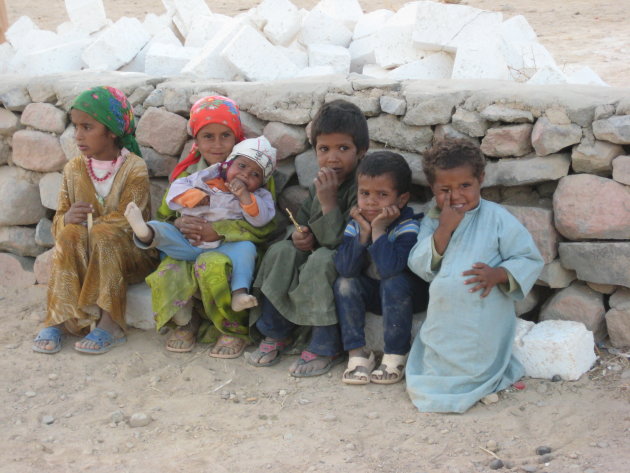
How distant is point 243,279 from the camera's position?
11.7 feet

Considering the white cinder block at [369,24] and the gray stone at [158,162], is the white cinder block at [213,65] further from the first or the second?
Result: the white cinder block at [369,24]

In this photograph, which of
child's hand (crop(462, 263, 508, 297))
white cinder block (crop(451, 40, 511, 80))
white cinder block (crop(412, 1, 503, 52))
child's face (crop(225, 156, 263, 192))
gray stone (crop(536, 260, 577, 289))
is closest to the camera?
child's hand (crop(462, 263, 508, 297))

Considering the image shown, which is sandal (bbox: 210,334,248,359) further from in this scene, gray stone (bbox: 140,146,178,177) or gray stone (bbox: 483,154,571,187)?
gray stone (bbox: 483,154,571,187)

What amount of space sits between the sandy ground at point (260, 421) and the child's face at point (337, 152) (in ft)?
3.05

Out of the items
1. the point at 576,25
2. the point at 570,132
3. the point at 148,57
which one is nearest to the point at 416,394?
the point at 570,132

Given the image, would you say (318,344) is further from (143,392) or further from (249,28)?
(249,28)

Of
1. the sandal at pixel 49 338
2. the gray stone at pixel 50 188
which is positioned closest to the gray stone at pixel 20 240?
the gray stone at pixel 50 188

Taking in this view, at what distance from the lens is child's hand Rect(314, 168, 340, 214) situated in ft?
11.3

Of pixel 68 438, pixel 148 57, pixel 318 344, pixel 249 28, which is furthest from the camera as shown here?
pixel 148 57

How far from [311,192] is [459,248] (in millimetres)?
874

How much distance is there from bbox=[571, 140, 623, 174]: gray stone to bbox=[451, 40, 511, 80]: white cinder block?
1015 mm

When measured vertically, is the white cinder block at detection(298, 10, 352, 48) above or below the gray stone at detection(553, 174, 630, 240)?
above

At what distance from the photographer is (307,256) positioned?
3557mm

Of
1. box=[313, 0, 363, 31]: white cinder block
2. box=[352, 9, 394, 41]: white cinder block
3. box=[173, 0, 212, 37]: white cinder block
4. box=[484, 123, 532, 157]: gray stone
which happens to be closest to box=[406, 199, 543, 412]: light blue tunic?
box=[484, 123, 532, 157]: gray stone
